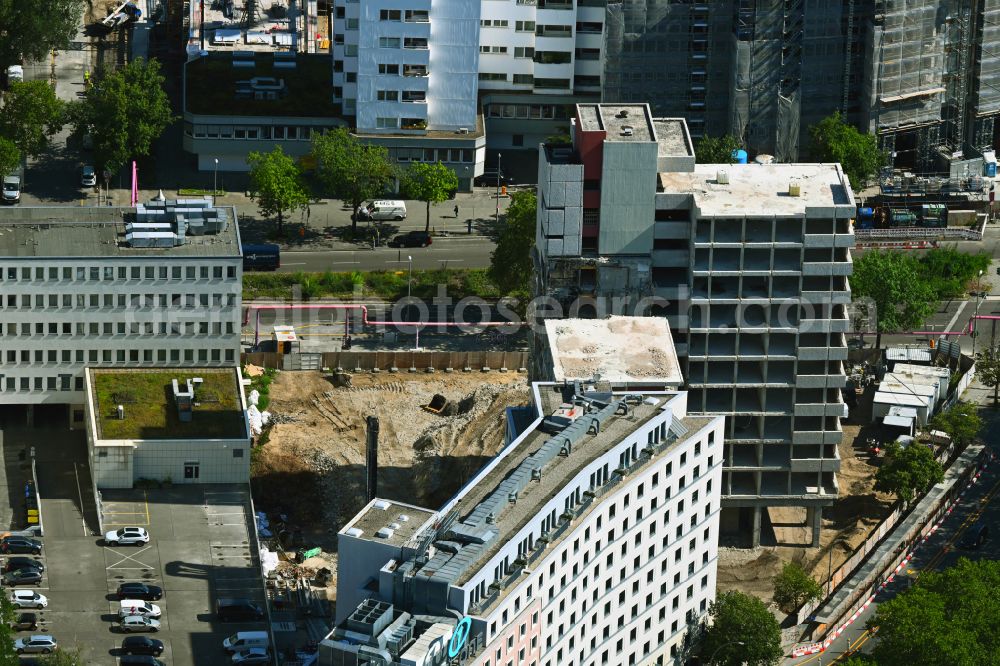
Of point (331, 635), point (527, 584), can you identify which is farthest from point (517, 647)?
point (331, 635)

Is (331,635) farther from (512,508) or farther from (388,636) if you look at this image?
(512,508)

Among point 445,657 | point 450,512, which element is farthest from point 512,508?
point 445,657

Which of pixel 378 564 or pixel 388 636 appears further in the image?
pixel 378 564

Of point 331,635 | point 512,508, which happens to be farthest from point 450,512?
point 331,635

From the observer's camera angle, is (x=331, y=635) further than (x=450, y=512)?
No

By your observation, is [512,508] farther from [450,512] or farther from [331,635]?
[331,635]

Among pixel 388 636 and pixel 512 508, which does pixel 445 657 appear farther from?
pixel 512 508
